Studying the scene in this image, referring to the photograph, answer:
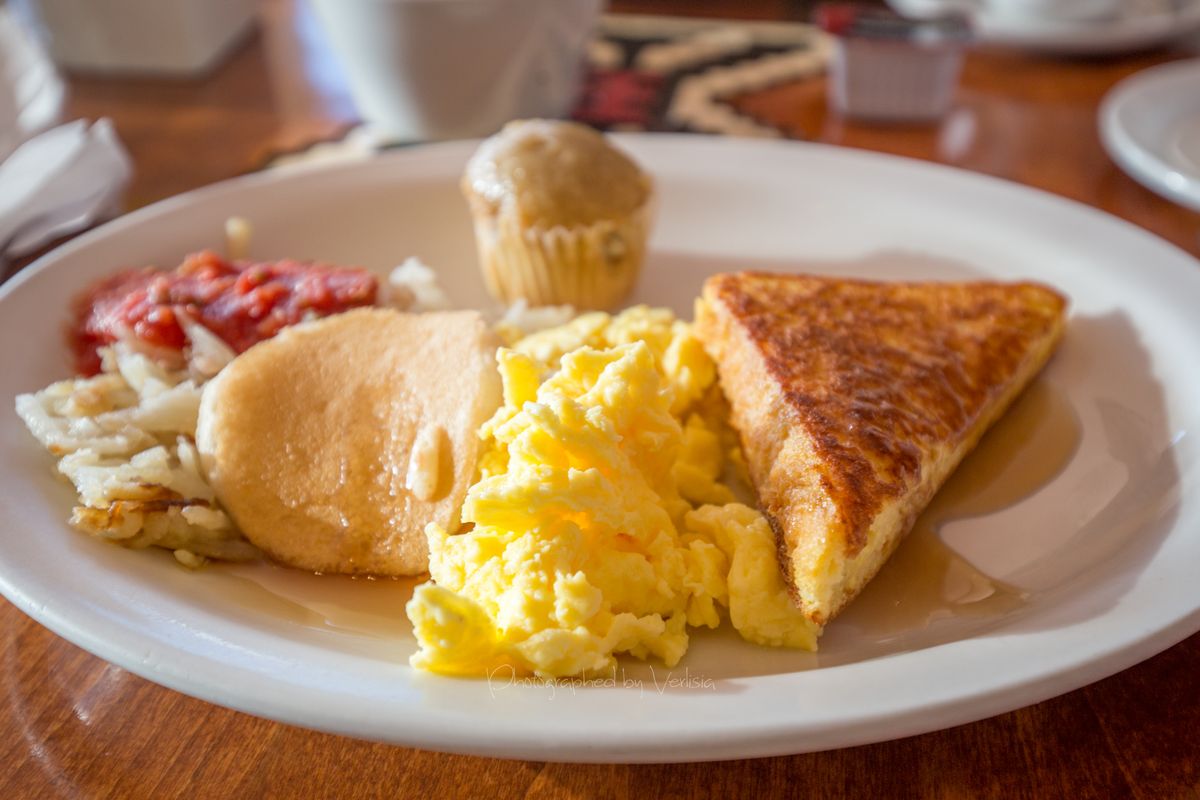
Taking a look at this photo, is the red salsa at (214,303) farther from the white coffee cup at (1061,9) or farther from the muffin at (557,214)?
the white coffee cup at (1061,9)

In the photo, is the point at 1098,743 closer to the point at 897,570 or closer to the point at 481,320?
the point at 897,570

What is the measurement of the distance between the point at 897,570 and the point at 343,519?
2.94 ft

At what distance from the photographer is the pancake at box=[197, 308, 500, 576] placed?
5.12 feet

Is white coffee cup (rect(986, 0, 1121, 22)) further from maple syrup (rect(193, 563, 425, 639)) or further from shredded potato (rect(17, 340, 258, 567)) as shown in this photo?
maple syrup (rect(193, 563, 425, 639))

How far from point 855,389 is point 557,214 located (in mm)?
957

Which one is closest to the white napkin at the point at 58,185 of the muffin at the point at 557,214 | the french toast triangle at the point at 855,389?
the muffin at the point at 557,214

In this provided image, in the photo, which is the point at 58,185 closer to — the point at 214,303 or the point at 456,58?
the point at 214,303

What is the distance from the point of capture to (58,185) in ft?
8.48

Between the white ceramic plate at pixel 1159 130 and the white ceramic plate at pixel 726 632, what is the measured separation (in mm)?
405

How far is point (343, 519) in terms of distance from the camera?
61.8 inches

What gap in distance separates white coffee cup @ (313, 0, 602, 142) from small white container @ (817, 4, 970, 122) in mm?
846

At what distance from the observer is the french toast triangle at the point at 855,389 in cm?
145

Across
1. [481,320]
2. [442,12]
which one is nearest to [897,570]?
[481,320]

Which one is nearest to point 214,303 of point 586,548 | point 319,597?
point 319,597
